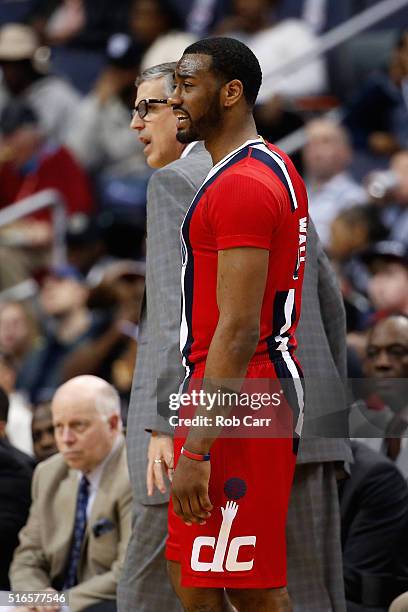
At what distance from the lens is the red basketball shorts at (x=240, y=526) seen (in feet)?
9.99

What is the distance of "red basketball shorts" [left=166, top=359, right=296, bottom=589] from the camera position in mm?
3045

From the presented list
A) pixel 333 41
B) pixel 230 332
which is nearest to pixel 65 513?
pixel 230 332

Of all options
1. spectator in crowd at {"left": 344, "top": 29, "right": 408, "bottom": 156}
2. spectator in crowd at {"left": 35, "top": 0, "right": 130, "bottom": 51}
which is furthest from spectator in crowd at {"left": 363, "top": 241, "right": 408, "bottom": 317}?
spectator in crowd at {"left": 35, "top": 0, "right": 130, "bottom": 51}

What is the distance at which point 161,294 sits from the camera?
348 cm

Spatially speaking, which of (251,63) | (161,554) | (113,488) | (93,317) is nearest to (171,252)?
(251,63)

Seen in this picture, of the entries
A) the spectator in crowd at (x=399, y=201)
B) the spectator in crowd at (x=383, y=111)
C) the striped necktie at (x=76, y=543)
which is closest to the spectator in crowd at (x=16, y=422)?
the striped necktie at (x=76, y=543)

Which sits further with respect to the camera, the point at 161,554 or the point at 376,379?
the point at 376,379

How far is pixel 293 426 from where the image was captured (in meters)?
3.17

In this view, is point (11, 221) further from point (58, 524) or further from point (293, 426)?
point (293, 426)

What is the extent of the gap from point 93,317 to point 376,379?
381 cm

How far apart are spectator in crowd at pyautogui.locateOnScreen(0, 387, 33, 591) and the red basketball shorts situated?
218 cm

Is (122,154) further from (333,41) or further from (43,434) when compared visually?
(43,434)

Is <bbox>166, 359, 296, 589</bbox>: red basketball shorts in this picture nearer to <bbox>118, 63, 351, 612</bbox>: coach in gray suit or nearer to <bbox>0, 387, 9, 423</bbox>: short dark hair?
<bbox>118, 63, 351, 612</bbox>: coach in gray suit

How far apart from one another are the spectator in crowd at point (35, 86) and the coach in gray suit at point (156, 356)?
7.00 meters
